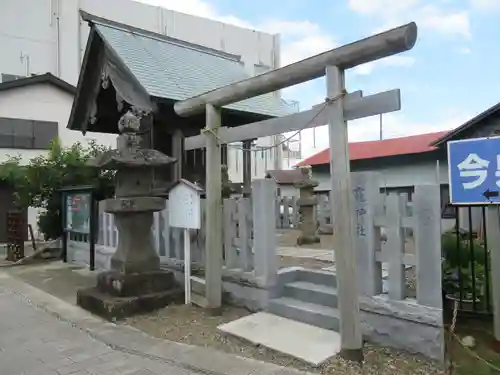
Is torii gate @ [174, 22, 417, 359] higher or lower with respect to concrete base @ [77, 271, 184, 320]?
higher

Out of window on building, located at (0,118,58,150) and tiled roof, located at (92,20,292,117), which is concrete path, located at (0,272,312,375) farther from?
window on building, located at (0,118,58,150)

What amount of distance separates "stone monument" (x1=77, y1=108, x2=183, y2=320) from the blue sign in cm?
424

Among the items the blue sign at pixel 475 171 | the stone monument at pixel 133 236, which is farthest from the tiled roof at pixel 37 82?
the blue sign at pixel 475 171

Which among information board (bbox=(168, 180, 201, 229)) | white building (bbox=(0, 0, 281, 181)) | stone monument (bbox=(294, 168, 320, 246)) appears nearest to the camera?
information board (bbox=(168, 180, 201, 229))

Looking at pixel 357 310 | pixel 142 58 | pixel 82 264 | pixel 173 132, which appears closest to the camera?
pixel 357 310

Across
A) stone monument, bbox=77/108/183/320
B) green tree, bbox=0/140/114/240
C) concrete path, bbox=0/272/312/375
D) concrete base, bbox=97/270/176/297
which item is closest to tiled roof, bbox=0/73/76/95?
green tree, bbox=0/140/114/240

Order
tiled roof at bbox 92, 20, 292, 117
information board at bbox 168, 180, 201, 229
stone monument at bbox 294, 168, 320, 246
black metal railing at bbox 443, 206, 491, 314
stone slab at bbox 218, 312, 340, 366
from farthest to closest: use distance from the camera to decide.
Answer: stone monument at bbox 294, 168, 320, 246 → tiled roof at bbox 92, 20, 292, 117 → information board at bbox 168, 180, 201, 229 → black metal railing at bbox 443, 206, 491, 314 → stone slab at bbox 218, 312, 340, 366

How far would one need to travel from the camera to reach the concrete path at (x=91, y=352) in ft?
14.3

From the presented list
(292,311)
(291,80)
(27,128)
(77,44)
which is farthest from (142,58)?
(77,44)

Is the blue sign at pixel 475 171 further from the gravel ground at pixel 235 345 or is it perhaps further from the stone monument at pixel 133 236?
the stone monument at pixel 133 236

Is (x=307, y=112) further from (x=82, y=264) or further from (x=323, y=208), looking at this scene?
(x=323, y=208)

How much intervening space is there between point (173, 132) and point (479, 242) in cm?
670

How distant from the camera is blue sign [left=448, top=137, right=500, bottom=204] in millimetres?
4145

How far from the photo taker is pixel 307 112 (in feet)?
16.0
